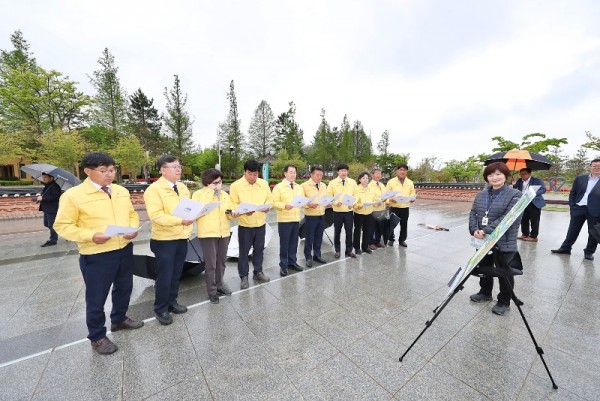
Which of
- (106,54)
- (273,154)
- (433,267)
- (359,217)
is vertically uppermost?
(106,54)

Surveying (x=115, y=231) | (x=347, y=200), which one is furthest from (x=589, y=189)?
(x=115, y=231)

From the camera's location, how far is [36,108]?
1859 centimetres

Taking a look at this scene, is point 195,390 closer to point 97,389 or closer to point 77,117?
point 97,389

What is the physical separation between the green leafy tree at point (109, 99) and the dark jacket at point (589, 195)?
94.9 ft

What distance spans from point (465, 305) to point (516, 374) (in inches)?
43.7

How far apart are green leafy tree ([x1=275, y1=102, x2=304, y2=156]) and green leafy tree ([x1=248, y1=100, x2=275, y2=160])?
5.35 ft

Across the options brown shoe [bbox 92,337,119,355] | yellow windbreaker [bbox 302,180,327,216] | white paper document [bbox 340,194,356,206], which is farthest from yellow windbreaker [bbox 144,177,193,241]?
white paper document [bbox 340,194,356,206]

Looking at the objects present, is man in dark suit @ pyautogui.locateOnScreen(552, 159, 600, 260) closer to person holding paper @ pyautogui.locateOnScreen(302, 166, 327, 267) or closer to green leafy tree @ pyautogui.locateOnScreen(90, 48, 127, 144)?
person holding paper @ pyautogui.locateOnScreen(302, 166, 327, 267)

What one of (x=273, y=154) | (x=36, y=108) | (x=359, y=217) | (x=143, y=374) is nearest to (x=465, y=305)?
(x=359, y=217)

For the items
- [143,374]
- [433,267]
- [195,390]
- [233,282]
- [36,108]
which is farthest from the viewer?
[36,108]

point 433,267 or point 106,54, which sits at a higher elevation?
point 106,54

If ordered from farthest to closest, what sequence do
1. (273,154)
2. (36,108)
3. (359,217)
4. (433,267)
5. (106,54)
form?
(273,154) < (106,54) < (36,108) < (359,217) < (433,267)

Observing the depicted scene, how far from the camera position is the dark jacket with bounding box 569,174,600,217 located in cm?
Result: 425

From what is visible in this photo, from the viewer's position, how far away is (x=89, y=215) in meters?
2.00
